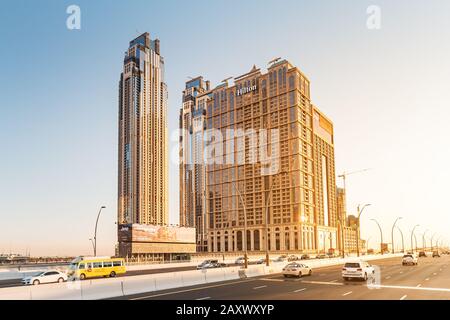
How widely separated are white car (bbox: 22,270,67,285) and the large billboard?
78274 millimetres

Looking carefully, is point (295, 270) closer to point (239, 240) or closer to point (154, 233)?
point (154, 233)

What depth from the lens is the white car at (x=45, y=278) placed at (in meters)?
38.5

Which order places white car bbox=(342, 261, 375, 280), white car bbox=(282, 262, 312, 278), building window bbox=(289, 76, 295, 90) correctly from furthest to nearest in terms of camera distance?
building window bbox=(289, 76, 295, 90)
white car bbox=(282, 262, 312, 278)
white car bbox=(342, 261, 375, 280)

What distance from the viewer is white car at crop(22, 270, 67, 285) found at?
126 feet

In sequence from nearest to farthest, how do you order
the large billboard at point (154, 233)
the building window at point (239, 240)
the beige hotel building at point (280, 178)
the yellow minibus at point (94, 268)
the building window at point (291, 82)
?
1. the yellow minibus at point (94, 268)
2. the large billboard at point (154, 233)
3. the beige hotel building at point (280, 178)
4. the building window at point (291, 82)
5. the building window at point (239, 240)

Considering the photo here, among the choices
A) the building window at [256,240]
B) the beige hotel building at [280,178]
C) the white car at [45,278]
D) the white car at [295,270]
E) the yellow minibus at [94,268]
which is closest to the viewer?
the white car at [45,278]

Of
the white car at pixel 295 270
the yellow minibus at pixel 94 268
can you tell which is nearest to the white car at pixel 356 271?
the white car at pixel 295 270

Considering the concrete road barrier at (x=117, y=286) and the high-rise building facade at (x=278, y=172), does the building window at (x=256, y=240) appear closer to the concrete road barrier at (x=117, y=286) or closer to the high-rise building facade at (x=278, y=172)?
the high-rise building facade at (x=278, y=172)

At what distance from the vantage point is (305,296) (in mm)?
24516

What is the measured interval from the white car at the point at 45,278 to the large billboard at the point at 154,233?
257 ft

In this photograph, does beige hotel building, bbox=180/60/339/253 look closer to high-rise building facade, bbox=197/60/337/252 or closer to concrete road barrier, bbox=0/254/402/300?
high-rise building facade, bbox=197/60/337/252

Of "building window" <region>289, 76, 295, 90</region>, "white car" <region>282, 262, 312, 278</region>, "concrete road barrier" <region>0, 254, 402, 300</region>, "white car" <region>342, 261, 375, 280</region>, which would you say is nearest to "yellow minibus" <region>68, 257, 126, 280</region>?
"concrete road barrier" <region>0, 254, 402, 300</region>

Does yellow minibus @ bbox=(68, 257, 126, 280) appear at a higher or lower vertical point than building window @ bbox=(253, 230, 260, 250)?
higher

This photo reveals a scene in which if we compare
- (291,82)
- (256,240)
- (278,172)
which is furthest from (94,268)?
(291,82)
